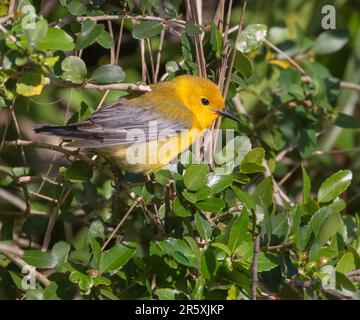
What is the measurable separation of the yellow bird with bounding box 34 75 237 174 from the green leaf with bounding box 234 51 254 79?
0.17m

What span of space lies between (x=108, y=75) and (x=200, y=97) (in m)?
0.68

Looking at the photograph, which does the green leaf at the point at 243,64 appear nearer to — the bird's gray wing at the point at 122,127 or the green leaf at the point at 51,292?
the bird's gray wing at the point at 122,127

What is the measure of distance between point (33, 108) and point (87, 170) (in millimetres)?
1751

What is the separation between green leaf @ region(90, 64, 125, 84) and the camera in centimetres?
311

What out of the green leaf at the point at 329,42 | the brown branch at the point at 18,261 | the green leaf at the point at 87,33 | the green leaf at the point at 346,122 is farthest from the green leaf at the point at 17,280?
the green leaf at the point at 329,42

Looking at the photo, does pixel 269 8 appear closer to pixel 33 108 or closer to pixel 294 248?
pixel 33 108

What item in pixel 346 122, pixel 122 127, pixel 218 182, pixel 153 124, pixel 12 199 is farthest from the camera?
pixel 12 199

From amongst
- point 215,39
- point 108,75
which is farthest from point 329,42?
point 108,75

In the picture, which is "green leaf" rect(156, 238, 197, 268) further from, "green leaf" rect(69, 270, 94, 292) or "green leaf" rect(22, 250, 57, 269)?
"green leaf" rect(22, 250, 57, 269)

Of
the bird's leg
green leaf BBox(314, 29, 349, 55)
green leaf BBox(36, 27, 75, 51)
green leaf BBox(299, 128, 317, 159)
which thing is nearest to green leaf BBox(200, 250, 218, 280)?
the bird's leg

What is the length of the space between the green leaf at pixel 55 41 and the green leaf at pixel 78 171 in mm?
596

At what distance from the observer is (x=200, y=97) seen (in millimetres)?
3654

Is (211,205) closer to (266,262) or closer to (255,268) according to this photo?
(266,262)

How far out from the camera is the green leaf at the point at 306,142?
3920mm
